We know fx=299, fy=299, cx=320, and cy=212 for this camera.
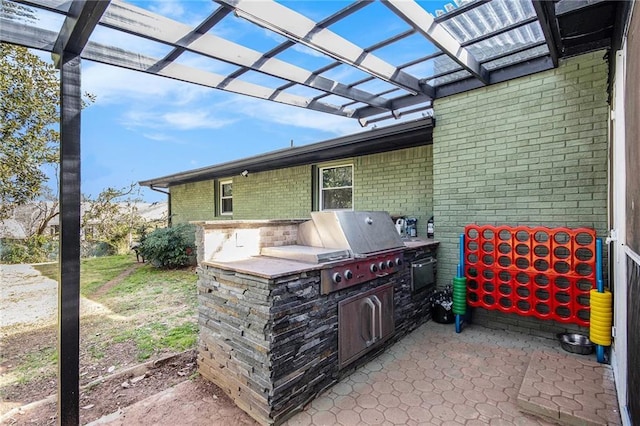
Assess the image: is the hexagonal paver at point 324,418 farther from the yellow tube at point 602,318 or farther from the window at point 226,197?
the window at point 226,197

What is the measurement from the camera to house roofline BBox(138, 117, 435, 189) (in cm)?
498

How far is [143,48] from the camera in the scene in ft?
10.5

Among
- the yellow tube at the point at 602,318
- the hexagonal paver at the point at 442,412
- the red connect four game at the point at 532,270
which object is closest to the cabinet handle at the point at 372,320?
the hexagonal paver at the point at 442,412

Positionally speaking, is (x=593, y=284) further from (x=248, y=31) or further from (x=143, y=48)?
(x=143, y=48)

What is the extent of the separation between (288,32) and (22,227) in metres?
9.46

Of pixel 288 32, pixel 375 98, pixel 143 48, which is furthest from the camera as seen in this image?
pixel 375 98

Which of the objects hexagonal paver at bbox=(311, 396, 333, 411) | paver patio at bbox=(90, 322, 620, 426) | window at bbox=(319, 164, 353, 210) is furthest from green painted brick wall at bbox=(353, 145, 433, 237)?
hexagonal paver at bbox=(311, 396, 333, 411)

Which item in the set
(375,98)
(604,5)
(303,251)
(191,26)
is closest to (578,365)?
(303,251)

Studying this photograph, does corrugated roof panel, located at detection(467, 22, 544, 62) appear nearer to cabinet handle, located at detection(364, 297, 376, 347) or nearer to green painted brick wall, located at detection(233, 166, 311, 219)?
cabinet handle, located at detection(364, 297, 376, 347)

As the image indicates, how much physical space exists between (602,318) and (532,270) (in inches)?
31.4

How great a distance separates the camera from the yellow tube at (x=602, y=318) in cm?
304

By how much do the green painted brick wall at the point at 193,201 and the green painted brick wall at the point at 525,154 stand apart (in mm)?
8734

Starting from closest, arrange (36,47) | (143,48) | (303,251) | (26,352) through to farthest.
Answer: (36,47)
(303,251)
(143,48)
(26,352)

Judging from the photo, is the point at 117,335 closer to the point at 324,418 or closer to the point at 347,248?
the point at 324,418
